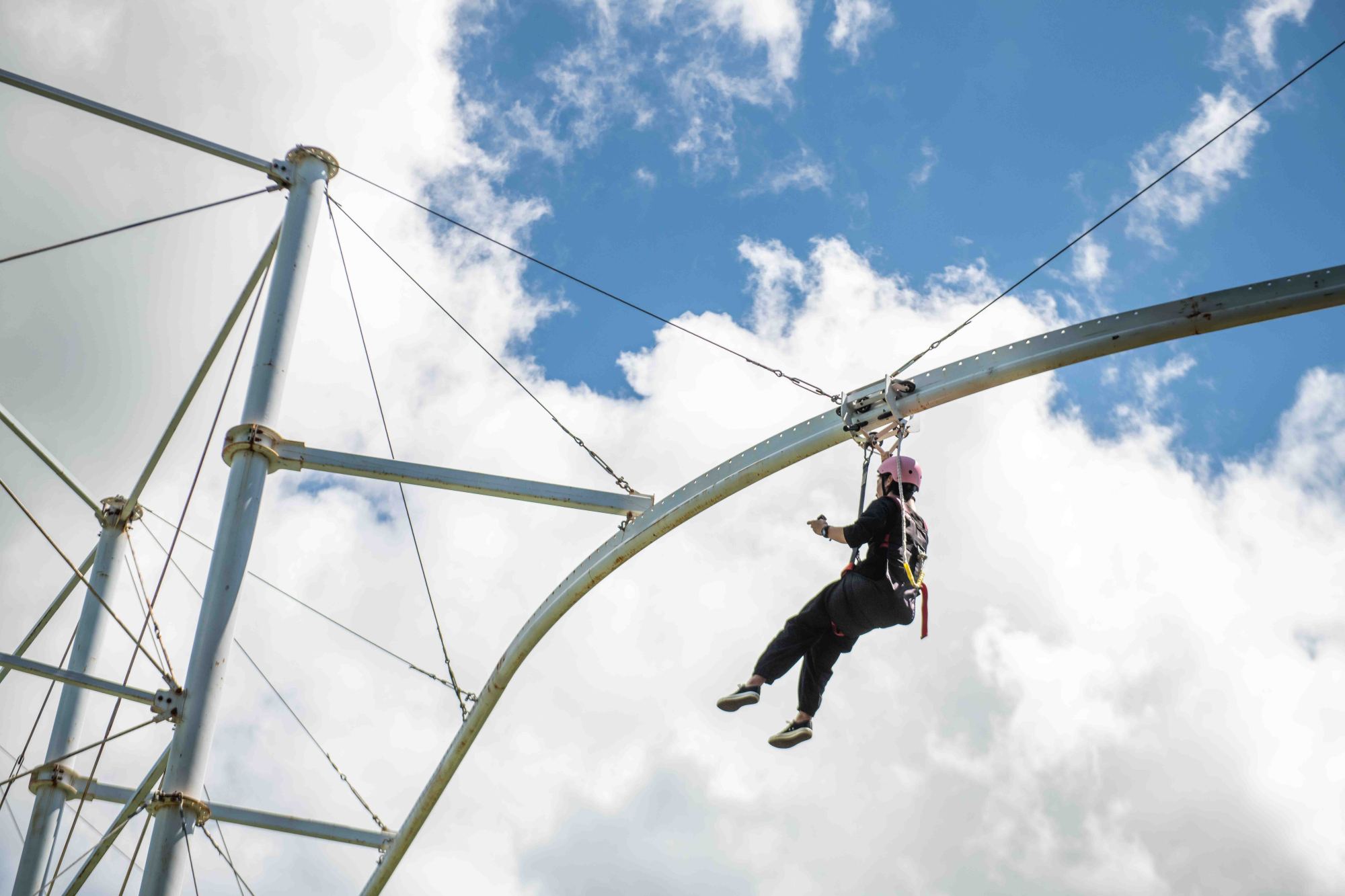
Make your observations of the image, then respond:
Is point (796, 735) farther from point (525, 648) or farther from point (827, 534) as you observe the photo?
point (525, 648)

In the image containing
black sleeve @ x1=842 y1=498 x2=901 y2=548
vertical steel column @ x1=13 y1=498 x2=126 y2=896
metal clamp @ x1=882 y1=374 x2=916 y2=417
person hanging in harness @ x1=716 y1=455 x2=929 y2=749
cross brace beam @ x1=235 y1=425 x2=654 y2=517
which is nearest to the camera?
metal clamp @ x1=882 y1=374 x2=916 y2=417

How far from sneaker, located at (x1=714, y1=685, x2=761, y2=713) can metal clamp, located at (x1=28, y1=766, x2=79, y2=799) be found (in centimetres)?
795

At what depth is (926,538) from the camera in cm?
1075

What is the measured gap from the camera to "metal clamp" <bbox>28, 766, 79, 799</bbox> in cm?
1432

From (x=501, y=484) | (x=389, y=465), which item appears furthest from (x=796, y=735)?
(x=389, y=465)

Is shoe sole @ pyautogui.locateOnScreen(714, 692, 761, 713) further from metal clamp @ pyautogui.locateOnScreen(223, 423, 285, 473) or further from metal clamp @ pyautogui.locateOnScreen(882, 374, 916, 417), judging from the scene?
metal clamp @ pyautogui.locateOnScreen(223, 423, 285, 473)

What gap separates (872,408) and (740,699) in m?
2.39

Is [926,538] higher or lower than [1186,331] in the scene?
higher

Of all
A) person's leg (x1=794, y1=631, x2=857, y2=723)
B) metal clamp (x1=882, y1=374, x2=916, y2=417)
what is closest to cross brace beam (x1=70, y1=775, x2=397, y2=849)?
person's leg (x1=794, y1=631, x2=857, y2=723)

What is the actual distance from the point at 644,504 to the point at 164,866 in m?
4.37

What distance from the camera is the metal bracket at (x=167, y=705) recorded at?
34.4ft

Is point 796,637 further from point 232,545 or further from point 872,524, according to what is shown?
point 232,545

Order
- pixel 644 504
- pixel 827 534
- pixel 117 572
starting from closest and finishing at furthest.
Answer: pixel 827 534 → pixel 644 504 → pixel 117 572

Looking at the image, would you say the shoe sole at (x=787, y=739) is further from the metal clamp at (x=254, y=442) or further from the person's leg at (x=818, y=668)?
the metal clamp at (x=254, y=442)
